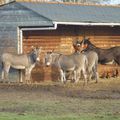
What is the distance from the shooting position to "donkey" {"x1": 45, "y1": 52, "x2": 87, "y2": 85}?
28281 millimetres

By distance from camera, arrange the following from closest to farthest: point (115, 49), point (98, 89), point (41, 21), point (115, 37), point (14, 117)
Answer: point (14, 117), point (98, 89), point (41, 21), point (115, 49), point (115, 37)

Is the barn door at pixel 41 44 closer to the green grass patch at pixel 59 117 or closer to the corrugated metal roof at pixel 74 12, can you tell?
the corrugated metal roof at pixel 74 12

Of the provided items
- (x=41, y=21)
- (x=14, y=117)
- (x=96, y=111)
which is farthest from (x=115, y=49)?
(x=14, y=117)

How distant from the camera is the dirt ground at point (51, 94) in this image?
2047 centimetres

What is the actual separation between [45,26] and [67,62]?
2.15 m

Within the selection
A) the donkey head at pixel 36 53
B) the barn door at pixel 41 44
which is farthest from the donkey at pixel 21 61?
the barn door at pixel 41 44

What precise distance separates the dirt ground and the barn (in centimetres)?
261

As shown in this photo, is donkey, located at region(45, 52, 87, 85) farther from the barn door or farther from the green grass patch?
the green grass patch

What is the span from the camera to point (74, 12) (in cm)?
3158

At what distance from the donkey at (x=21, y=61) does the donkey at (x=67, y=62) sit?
31.5 inches

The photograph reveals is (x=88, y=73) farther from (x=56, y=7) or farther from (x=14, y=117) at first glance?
(x=14, y=117)

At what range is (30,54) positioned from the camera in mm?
29250

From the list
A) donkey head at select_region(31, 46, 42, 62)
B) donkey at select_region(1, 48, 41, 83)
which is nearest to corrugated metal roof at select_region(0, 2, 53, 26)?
donkey head at select_region(31, 46, 42, 62)

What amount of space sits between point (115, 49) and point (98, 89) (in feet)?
18.8
